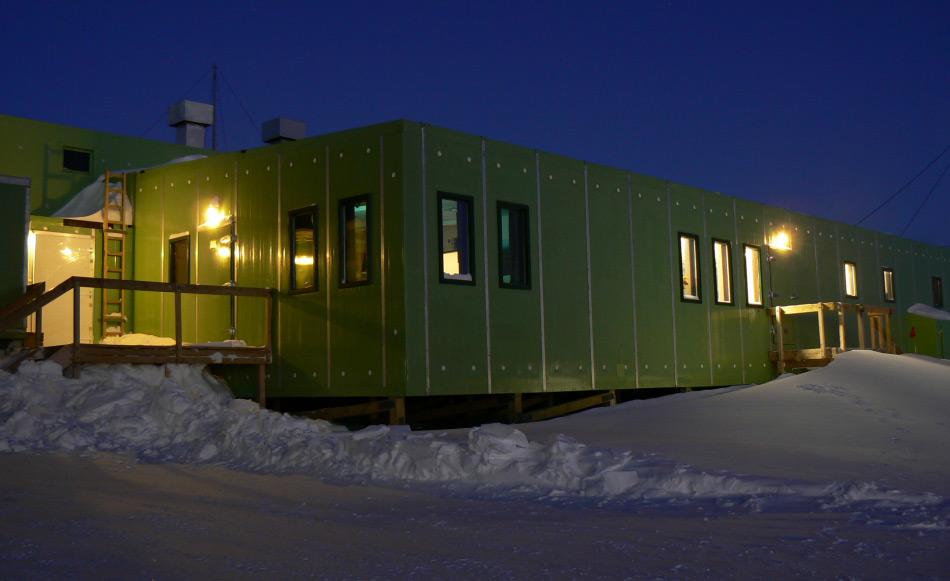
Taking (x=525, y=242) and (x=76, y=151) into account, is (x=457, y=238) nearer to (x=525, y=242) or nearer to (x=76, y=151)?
(x=525, y=242)

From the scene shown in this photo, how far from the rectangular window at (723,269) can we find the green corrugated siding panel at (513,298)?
221 inches

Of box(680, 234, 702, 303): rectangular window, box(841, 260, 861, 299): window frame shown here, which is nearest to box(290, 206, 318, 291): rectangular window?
box(680, 234, 702, 303): rectangular window

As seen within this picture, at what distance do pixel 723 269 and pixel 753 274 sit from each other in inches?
49.2

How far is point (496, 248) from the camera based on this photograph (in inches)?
540

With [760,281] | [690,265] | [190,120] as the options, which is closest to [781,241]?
[760,281]

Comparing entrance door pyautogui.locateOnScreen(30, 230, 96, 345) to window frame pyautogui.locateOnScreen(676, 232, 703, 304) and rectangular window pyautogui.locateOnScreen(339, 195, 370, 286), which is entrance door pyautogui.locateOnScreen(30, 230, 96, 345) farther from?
window frame pyautogui.locateOnScreen(676, 232, 703, 304)

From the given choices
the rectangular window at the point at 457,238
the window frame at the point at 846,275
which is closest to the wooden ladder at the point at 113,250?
the rectangular window at the point at 457,238

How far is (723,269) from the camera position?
18922 millimetres

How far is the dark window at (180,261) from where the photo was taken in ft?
52.6

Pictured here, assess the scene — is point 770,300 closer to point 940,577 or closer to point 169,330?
point 169,330

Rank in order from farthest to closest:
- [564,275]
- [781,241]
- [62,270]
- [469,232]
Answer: [781,241], [62,270], [564,275], [469,232]

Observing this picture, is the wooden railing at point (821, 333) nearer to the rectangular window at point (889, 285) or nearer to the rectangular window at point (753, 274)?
the rectangular window at point (753, 274)

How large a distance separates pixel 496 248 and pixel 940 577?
9.30 metres

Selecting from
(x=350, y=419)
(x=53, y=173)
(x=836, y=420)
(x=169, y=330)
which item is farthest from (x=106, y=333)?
(x=836, y=420)
